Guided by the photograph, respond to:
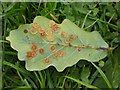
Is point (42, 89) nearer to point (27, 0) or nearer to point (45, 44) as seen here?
point (45, 44)

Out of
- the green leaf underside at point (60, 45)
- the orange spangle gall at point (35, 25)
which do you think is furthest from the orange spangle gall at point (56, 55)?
the orange spangle gall at point (35, 25)

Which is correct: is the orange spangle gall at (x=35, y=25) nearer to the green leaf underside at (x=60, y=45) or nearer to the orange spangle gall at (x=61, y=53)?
the green leaf underside at (x=60, y=45)

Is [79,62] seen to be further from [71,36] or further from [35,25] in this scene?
[35,25]

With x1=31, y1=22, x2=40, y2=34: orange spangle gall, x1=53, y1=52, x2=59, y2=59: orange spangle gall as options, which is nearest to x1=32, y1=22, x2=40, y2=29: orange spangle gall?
x1=31, y1=22, x2=40, y2=34: orange spangle gall

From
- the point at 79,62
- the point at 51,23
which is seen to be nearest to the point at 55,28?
the point at 51,23

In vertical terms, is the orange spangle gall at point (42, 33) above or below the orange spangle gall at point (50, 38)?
above

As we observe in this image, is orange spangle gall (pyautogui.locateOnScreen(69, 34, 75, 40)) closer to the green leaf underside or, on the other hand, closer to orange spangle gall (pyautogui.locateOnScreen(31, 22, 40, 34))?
the green leaf underside

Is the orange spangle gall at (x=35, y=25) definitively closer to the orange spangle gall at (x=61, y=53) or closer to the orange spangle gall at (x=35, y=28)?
the orange spangle gall at (x=35, y=28)
